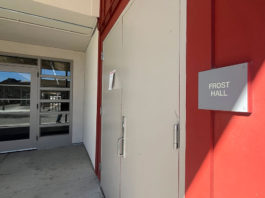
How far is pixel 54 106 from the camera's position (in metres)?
4.11

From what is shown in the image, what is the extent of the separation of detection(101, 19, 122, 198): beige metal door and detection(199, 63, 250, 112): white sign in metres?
1.03

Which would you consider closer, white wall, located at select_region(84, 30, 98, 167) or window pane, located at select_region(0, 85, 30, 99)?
white wall, located at select_region(84, 30, 98, 167)

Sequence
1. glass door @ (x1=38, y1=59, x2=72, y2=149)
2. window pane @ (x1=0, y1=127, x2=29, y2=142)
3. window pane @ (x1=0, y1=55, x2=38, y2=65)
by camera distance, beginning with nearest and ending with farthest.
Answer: window pane @ (x1=0, y1=55, x2=38, y2=65) → window pane @ (x1=0, y1=127, x2=29, y2=142) → glass door @ (x1=38, y1=59, x2=72, y2=149)

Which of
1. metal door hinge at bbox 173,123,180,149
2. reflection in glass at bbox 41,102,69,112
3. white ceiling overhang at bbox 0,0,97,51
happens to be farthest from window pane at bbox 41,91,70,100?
metal door hinge at bbox 173,123,180,149

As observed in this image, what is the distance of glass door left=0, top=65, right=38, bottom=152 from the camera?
3596mm

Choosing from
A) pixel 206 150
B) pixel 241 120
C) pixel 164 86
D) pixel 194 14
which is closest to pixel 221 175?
pixel 206 150

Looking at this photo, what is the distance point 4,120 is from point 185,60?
4.56 m

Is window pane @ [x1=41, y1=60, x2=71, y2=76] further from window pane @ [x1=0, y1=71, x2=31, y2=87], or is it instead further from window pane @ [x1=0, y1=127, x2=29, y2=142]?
window pane @ [x1=0, y1=127, x2=29, y2=142]

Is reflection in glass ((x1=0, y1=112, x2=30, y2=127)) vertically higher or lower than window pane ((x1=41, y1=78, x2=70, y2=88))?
lower

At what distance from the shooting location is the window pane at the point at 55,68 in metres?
3.97

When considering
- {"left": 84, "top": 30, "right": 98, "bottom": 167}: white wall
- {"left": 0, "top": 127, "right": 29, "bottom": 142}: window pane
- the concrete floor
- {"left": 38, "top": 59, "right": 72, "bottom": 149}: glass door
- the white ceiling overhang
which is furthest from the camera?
{"left": 38, "top": 59, "right": 72, "bottom": 149}: glass door

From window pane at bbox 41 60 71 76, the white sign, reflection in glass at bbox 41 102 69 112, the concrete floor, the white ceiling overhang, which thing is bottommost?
the concrete floor

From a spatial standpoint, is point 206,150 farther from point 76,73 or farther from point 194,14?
point 76,73

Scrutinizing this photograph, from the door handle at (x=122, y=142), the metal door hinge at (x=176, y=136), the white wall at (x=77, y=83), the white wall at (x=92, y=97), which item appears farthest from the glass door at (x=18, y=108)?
the metal door hinge at (x=176, y=136)
